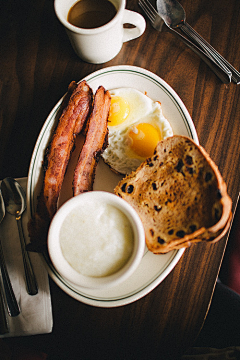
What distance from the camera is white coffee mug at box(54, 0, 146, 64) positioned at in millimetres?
830

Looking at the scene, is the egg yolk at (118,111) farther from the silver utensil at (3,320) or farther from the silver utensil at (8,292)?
the silver utensil at (3,320)

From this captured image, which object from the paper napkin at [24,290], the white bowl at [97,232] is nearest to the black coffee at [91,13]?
the white bowl at [97,232]

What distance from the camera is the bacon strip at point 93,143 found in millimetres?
971

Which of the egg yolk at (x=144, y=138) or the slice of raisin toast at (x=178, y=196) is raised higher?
the egg yolk at (x=144, y=138)

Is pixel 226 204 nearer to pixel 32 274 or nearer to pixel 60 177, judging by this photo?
pixel 60 177

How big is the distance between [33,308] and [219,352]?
923mm

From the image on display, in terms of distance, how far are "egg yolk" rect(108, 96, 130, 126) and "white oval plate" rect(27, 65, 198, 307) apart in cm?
10

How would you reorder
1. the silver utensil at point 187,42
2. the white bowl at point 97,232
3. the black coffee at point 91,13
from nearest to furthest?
the white bowl at point 97,232 → the black coffee at point 91,13 → the silver utensil at point 187,42

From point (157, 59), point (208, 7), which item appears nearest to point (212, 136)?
point (157, 59)

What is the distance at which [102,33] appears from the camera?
2.77ft

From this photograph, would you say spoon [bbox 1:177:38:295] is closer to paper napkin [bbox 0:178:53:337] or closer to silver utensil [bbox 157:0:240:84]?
paper napkin [bbox 0:178:53:337]

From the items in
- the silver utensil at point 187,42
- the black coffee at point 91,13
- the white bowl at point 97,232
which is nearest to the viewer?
the white bowl at point 97,232

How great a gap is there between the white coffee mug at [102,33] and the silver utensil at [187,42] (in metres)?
0.19

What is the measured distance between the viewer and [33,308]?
3.22ft
